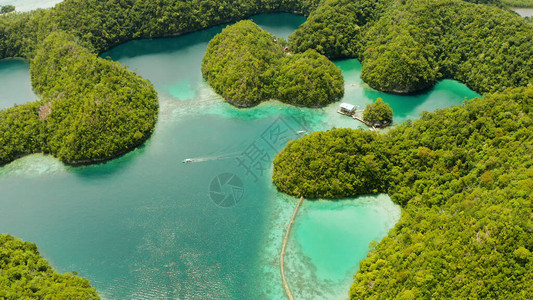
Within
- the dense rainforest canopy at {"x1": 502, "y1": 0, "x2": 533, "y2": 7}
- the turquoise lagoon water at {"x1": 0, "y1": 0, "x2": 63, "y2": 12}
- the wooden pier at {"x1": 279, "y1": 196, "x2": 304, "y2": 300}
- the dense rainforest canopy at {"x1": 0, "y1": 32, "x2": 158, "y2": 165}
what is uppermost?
the dense rainforest canopy at {"x1": 502, "y1": 0, "x2": 533, "y2": 7}

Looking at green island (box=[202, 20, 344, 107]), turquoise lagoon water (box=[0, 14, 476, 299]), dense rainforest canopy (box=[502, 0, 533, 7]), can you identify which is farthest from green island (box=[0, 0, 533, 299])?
dense rainforest canopy (box=[502, 0, 533, 7])

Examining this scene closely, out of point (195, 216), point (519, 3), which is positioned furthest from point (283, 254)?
point (519, 3)

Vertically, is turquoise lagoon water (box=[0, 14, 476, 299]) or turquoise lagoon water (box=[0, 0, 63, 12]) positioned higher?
turquoise lagoon water (box=[0, 0, 63, 12])

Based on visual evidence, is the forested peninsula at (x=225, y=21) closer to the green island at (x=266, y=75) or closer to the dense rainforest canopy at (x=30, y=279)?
the green island at (x=266, y=75)

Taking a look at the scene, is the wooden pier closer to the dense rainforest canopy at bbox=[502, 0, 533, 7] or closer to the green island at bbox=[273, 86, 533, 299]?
the green island at bbox=[273, 86, 533, 299]

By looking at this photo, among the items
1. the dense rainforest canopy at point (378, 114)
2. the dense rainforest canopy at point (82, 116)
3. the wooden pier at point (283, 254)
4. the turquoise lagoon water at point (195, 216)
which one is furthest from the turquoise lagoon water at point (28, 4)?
the wooden pier at point (283, 254)

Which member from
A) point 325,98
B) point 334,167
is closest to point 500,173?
point 334,167
